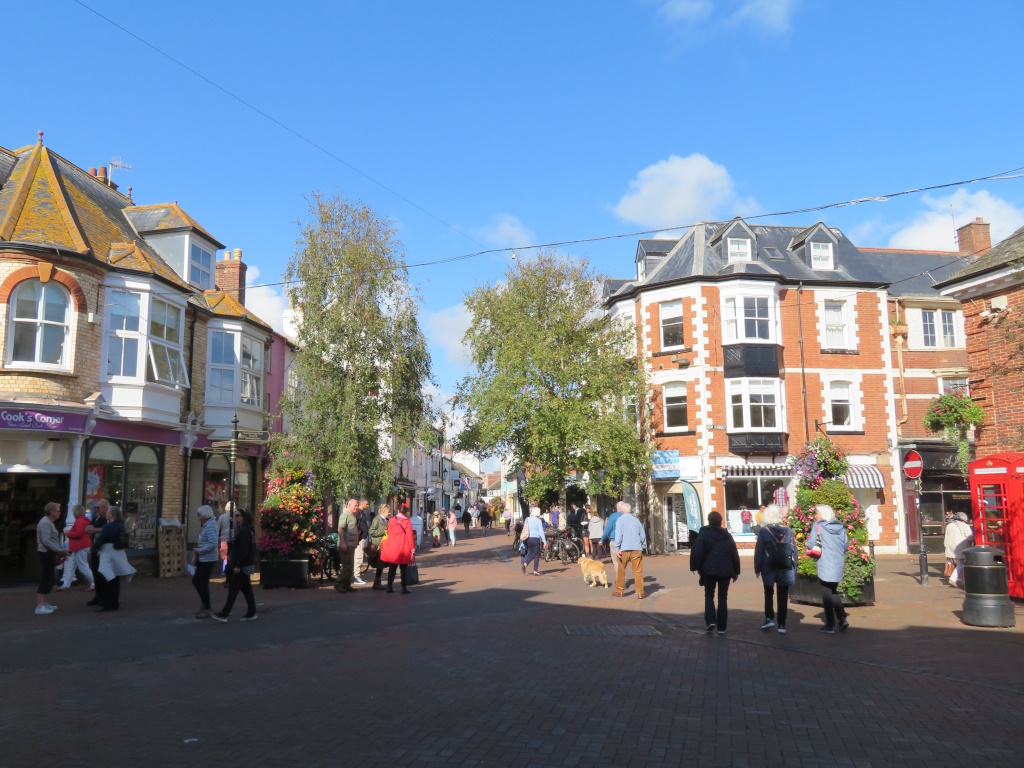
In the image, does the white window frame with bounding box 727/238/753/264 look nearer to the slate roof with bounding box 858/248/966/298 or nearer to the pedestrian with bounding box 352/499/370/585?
the slate roof with bounding box 858/248/966/298

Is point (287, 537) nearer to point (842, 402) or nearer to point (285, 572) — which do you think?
point (285, 572)

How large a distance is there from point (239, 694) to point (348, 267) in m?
15.2

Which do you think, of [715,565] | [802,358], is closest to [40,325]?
[715,565]

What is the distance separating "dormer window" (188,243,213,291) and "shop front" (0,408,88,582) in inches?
285

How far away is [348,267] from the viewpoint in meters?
21.2

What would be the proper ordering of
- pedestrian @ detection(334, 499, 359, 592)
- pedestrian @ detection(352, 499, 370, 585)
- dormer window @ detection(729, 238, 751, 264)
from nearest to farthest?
pedestrian @ detection(334, 499, 359, 592) → pedestrian @ detection(352, 499, 370, 585) → dormer window @ detection(729, 238, 751, 264)

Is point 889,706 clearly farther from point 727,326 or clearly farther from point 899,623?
point 727,326

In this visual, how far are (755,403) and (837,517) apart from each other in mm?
17484

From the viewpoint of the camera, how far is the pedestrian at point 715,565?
1098 cm

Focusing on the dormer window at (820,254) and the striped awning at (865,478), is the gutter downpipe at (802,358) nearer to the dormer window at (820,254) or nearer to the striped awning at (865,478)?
the dormer window at (820,254)

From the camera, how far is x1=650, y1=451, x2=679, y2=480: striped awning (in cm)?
3016

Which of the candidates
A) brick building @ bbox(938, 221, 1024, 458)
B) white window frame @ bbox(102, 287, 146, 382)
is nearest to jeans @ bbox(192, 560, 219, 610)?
white window frame @ bbox(102, 287, 146, 382)

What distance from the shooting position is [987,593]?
11.3m

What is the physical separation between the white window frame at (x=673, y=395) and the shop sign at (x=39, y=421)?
68.0 ft
